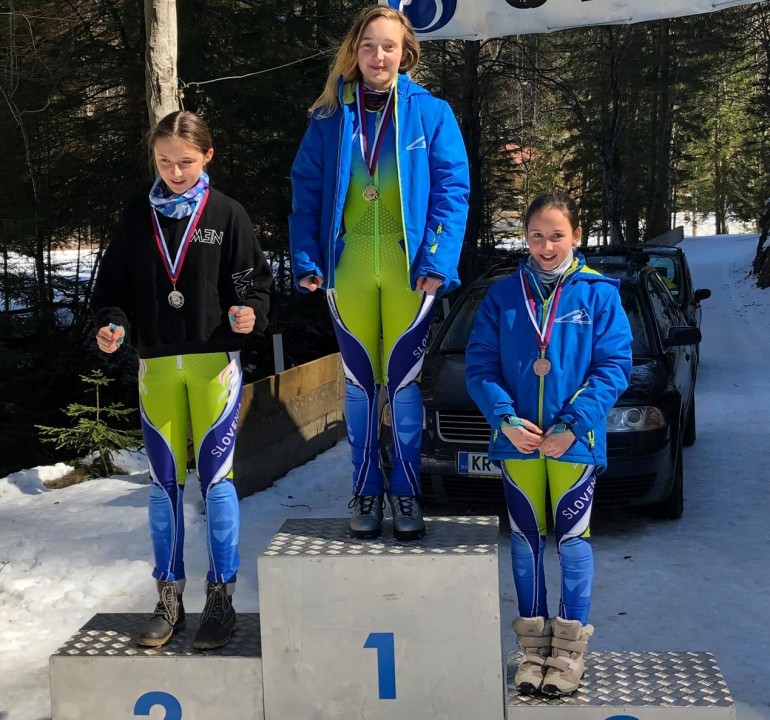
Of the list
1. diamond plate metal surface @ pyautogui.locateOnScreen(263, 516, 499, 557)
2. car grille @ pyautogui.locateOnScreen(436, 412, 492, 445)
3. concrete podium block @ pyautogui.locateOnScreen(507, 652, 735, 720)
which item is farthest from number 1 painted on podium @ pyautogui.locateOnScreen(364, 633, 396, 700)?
car grille @ pyautogui.locateOnScreen(436, 412, 492, 445)

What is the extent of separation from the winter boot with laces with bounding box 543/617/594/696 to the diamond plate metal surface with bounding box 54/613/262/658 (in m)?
1.05

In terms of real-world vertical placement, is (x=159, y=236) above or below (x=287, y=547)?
above

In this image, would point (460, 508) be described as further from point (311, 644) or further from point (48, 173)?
point (48, 173)

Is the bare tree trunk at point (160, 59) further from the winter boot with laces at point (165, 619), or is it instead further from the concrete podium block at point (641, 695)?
the concrete podium block at point (641, 695)

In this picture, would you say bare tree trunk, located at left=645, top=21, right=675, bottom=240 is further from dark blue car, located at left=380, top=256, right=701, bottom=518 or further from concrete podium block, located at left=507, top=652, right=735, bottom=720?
concrete podium block, located at left=507, top=652, right=735, bottom=720

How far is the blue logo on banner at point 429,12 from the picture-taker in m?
7.94

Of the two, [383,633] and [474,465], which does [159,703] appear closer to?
[383,633]

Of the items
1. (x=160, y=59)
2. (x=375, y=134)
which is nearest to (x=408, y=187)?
(x=375, y=134)

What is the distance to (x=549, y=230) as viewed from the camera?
356 centimetres

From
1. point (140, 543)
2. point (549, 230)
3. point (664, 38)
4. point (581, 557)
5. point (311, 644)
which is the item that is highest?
point (664, 38)

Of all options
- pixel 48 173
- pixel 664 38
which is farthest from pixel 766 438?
pixel 664 38

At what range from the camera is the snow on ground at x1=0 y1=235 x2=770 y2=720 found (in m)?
4.57

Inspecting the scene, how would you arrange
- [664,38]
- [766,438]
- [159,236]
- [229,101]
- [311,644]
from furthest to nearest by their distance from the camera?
1. [664,38]
2. [229,101]
3. [766,438]
4. [159,236]
5. [311,644]

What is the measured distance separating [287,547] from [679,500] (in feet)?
12.3
